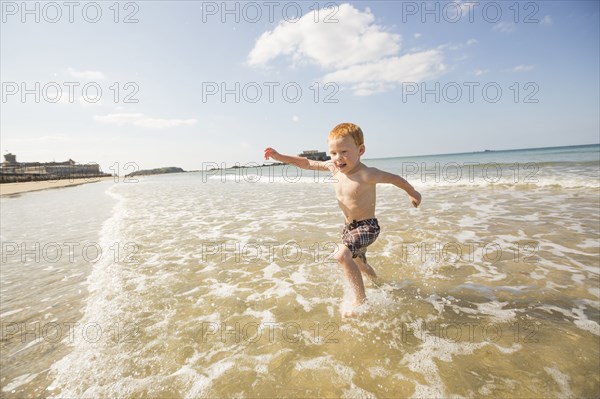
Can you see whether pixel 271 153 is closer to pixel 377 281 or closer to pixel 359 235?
pixel 359 235

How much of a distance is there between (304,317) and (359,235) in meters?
1.15

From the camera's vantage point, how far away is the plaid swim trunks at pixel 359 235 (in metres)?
3.41

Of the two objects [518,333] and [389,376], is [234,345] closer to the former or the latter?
[389,376]

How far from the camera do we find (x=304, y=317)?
3.17m

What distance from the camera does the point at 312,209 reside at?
32.7ft

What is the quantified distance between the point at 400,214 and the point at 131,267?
6.97 m

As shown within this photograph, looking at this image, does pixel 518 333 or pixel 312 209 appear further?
pixel 312 209

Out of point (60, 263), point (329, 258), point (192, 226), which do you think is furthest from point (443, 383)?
point (192, 226)

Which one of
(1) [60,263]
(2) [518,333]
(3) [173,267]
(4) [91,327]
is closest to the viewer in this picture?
(2) [518,333]

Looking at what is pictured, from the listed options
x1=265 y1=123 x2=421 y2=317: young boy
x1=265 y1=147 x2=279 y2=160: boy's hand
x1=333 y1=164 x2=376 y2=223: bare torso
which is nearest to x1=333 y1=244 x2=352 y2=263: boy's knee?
x1=265 y1=123 x2=421 y2=317: young boy

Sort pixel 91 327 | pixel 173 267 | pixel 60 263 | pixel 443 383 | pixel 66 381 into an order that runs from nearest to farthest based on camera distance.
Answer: pixel 443 383, pixel 66 381, pixel 91 327, pixel 173 267, pixel 60 263

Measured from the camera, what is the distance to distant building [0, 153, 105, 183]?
158ft

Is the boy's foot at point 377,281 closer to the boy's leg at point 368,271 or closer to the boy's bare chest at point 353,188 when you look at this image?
the boy's leg at point 368,271

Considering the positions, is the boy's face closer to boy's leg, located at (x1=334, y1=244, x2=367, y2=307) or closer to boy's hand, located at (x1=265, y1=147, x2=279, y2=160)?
boy's hand, located at (x1=265, y1=147, x2=279, y2=160)
